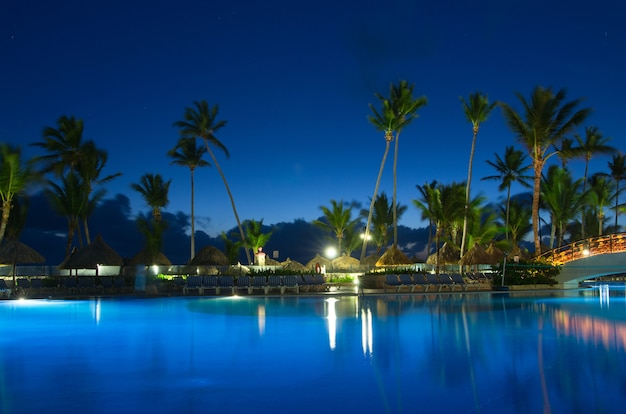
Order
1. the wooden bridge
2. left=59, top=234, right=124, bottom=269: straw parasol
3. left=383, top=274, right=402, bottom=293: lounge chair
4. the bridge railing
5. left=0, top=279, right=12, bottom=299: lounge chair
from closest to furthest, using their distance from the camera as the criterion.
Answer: left=383, top=274, right=402, bottom=293: lounge chair
left=0, top=279, right=12, bottom=299: lounge chair
the wooden bridge
left=59, top=234, right=124, bottom=269: straw parasol
the bridge railing

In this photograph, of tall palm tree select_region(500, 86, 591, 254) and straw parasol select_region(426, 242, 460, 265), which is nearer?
tall palm tree select_region(500, 86, 591, 254)

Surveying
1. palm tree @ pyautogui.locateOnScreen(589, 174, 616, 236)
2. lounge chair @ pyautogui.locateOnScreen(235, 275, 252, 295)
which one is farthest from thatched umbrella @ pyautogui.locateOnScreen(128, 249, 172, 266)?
palm tree @ pyautogui.locateOnScreen(589, 174, 616, 236)

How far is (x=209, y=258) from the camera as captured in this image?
31562 mm

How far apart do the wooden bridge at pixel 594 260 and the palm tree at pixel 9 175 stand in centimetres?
2860

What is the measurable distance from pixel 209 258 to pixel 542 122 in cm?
1955

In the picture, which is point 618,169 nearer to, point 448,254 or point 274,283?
point 448,254

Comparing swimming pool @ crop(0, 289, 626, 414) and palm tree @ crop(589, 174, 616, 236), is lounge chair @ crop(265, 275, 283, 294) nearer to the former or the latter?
swimming pool @ crop(0, 289, 626, 414)

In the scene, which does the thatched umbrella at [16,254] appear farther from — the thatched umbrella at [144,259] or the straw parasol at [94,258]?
the thatched umbrella at [144,259]

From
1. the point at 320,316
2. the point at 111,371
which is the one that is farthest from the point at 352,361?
the point at 320,316

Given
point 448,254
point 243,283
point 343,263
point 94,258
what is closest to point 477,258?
point 448,254

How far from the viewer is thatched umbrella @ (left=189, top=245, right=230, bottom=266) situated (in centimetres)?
3144

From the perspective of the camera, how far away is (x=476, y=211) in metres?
40.5

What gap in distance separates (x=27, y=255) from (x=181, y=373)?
24652 millimetres

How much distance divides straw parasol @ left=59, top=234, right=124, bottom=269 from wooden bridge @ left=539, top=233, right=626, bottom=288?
2208 cm
